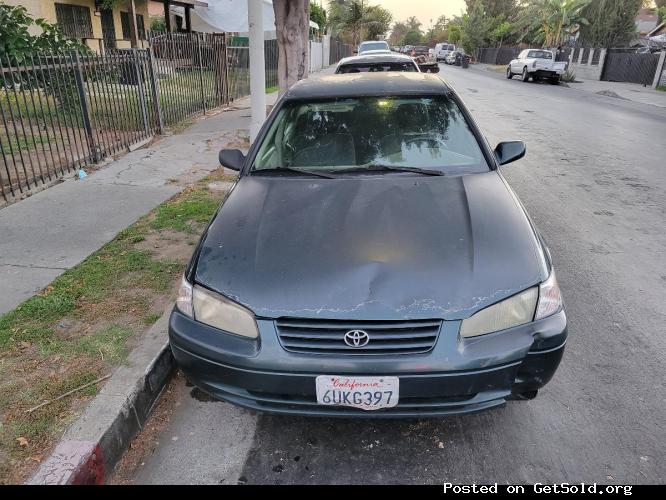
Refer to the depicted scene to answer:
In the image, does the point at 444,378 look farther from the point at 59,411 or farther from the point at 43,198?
the point at 43,198

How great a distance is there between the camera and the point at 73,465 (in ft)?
6.93

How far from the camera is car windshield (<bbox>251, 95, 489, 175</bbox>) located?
319cm

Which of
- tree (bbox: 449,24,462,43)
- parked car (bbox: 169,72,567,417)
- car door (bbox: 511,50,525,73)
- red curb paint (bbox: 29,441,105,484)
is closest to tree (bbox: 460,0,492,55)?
tree (bbox: 449,24,462,43)

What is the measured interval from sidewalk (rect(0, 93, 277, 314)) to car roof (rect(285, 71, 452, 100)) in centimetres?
245

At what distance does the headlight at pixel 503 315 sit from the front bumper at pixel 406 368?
0.11 ft

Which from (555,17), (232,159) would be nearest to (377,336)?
(232,159)

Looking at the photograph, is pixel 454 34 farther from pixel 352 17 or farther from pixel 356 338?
pixel 356 338

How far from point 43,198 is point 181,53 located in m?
6.09

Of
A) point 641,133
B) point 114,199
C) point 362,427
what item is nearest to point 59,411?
point 362,427

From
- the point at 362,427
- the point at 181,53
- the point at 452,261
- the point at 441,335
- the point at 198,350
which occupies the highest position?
the point at 181,53

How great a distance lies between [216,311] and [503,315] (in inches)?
50.2

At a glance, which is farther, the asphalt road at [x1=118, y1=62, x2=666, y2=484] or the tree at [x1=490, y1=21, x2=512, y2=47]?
the tree at [x1=490, y1=21, x2=512, y2=47]

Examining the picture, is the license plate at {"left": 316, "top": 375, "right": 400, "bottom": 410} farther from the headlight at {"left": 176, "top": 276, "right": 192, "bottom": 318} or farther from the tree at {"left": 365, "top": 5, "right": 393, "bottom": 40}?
the tree at {"left": 365, "top": 5, "right": 393, "bottom": 40}

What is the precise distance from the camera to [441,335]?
2.04 meters
